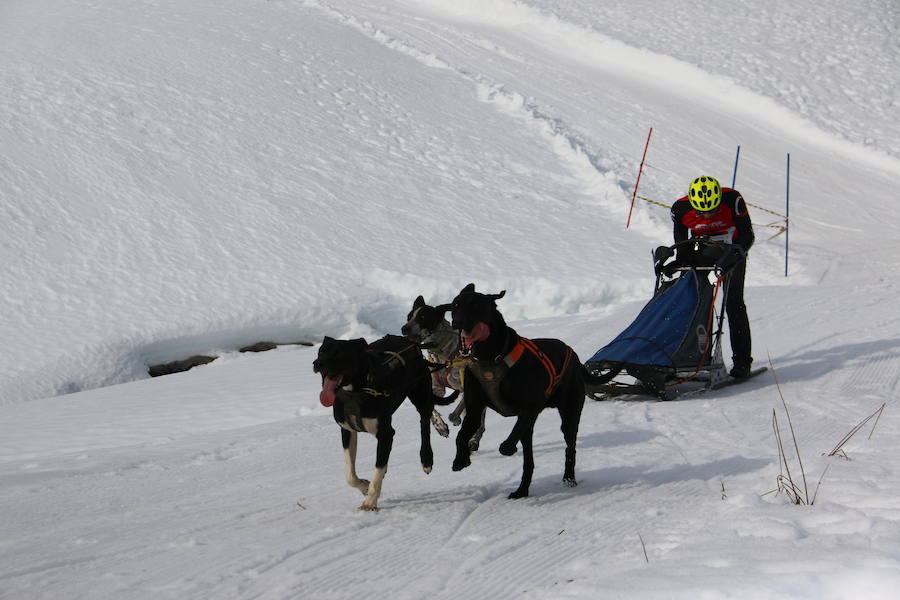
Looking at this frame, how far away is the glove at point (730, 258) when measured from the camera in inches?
291

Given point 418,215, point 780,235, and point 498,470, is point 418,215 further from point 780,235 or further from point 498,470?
point 498,470

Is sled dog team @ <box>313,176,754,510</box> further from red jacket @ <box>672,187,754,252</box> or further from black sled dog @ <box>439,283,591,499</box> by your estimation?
red jacket @ <box>672,187,754,252</box>

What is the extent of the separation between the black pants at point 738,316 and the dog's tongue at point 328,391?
4288mm

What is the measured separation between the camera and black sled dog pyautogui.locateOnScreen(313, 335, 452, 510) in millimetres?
4391

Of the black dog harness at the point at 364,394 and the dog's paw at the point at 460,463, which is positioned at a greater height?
the black dog harness at the point at 364,394

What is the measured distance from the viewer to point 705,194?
7418 mm

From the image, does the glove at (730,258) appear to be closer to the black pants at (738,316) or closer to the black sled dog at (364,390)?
the black pants at (738,316)

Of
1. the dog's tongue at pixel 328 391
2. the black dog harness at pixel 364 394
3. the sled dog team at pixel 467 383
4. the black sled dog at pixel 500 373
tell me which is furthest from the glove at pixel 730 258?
the dog's tongue at pixel 328 391

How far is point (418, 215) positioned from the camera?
13297 mm

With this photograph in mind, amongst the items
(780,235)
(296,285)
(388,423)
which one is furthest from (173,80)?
(388,423)

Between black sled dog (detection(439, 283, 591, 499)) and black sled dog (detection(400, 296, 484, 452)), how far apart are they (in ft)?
3.55

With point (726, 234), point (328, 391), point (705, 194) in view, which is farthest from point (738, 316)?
point (328, 391)

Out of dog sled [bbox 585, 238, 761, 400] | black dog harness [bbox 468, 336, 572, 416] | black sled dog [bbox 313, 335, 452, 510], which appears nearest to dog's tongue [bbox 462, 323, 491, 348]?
black dog harness [bbox 468, 336, 572, 416]

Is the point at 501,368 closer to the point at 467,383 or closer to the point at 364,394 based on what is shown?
the point at 467,383
